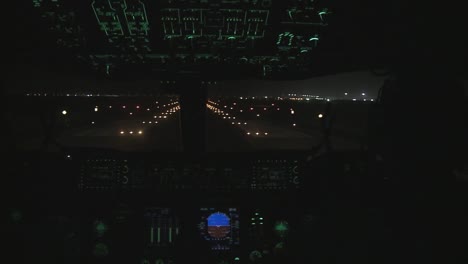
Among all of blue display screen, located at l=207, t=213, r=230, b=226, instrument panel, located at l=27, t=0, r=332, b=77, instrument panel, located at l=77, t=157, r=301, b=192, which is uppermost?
instrument panel, located at l=27, t=0, r=332, b=77

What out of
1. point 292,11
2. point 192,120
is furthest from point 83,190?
point 292,11

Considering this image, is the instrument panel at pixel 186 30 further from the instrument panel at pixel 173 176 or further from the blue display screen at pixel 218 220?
the blue display screen at pixel 218 220

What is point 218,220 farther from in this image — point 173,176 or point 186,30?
point 186,30

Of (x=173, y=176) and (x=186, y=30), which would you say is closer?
(x=186, y=30)

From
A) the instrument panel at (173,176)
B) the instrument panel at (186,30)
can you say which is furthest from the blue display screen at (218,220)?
the instrument panel at (186,30)

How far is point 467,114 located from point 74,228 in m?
3.10

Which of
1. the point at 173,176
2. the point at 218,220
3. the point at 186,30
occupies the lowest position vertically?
the point at 218,220

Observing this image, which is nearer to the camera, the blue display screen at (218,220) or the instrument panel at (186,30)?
the instrument panel at (186,30)

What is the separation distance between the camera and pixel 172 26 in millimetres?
→ 2867

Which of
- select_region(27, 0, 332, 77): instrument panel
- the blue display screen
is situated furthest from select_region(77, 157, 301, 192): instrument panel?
select_region(27, 0, 332, 77): instrument panel

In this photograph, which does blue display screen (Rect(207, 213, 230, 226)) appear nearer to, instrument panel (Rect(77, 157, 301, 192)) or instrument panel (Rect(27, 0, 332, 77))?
instrument panel (Rect(77, 157, 301, 192))

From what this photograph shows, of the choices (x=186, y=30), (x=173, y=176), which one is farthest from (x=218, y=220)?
(x=186, y=30)

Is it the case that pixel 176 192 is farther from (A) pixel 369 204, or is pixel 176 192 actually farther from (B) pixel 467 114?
(B) pixel 467 114

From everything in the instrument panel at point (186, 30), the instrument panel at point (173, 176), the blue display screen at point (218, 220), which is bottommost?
the blue display screen at point (218, 220)
